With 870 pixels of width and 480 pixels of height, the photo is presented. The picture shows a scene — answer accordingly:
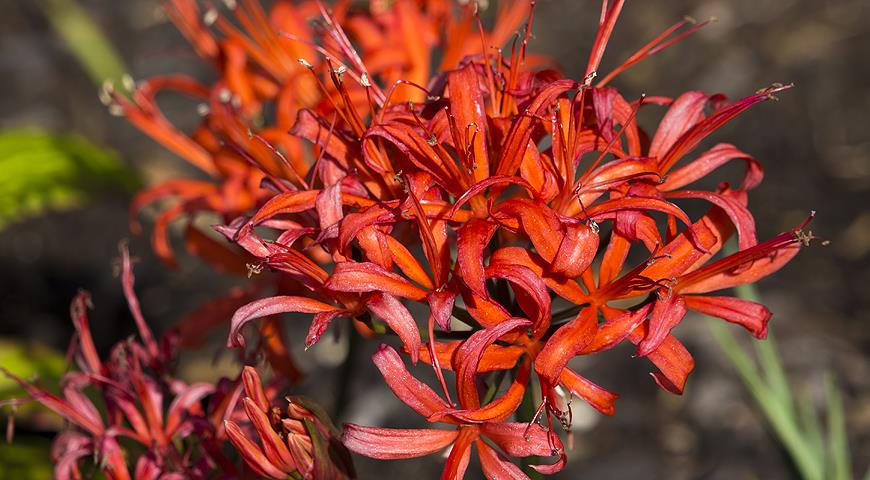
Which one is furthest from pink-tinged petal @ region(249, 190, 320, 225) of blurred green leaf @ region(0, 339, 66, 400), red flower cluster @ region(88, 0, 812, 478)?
blurred green leaf @ region(0, 339, 66, 400)

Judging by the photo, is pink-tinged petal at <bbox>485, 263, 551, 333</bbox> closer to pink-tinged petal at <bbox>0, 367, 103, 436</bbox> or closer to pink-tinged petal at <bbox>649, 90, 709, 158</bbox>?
pink-tinged petal at <bbox>649, 90, 709, 158</bbox>

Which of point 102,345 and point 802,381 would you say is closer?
point 802,381

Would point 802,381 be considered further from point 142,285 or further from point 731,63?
point 142,285

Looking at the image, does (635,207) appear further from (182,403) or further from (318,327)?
(182,403)

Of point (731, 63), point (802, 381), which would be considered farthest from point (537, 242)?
point (731, 63)

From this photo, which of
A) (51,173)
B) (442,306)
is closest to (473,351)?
(442,306)

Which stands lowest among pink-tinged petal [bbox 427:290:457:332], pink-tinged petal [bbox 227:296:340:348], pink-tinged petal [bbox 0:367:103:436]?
pink-tinged petal [bbox 0:367:103:436]
